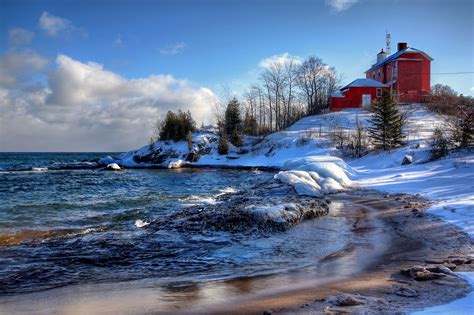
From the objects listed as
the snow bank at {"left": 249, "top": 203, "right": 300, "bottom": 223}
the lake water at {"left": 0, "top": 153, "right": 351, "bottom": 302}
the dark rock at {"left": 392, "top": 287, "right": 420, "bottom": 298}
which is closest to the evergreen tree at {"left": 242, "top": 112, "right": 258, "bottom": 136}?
the lake water at {"left": 0, "top": 153, "right": 351, "bottom": 302}

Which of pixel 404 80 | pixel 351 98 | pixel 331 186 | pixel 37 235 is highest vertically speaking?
pixel 404 80

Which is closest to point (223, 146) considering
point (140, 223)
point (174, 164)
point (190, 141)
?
point (190, 141)

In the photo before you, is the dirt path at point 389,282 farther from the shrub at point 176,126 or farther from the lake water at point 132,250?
the shrub at point 176,126

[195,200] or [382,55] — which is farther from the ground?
[382,55]

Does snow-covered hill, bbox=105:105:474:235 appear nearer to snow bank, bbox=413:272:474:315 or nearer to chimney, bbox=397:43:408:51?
snow bank, bbox=413:272:474:315

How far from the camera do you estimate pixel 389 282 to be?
19.7 ft

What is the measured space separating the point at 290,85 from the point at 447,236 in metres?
60.5

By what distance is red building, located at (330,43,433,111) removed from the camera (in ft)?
172

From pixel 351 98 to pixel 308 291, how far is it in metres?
53.4

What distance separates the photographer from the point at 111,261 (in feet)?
26.2

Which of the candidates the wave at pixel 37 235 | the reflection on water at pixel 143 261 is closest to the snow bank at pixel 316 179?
the reflection on water at pixel 143 261

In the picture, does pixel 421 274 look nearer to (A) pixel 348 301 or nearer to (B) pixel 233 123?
(A) pixel 348 301

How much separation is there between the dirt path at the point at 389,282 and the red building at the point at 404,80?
149ft

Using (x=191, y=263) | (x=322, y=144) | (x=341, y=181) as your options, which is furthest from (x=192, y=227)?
(x=322, y=144)
